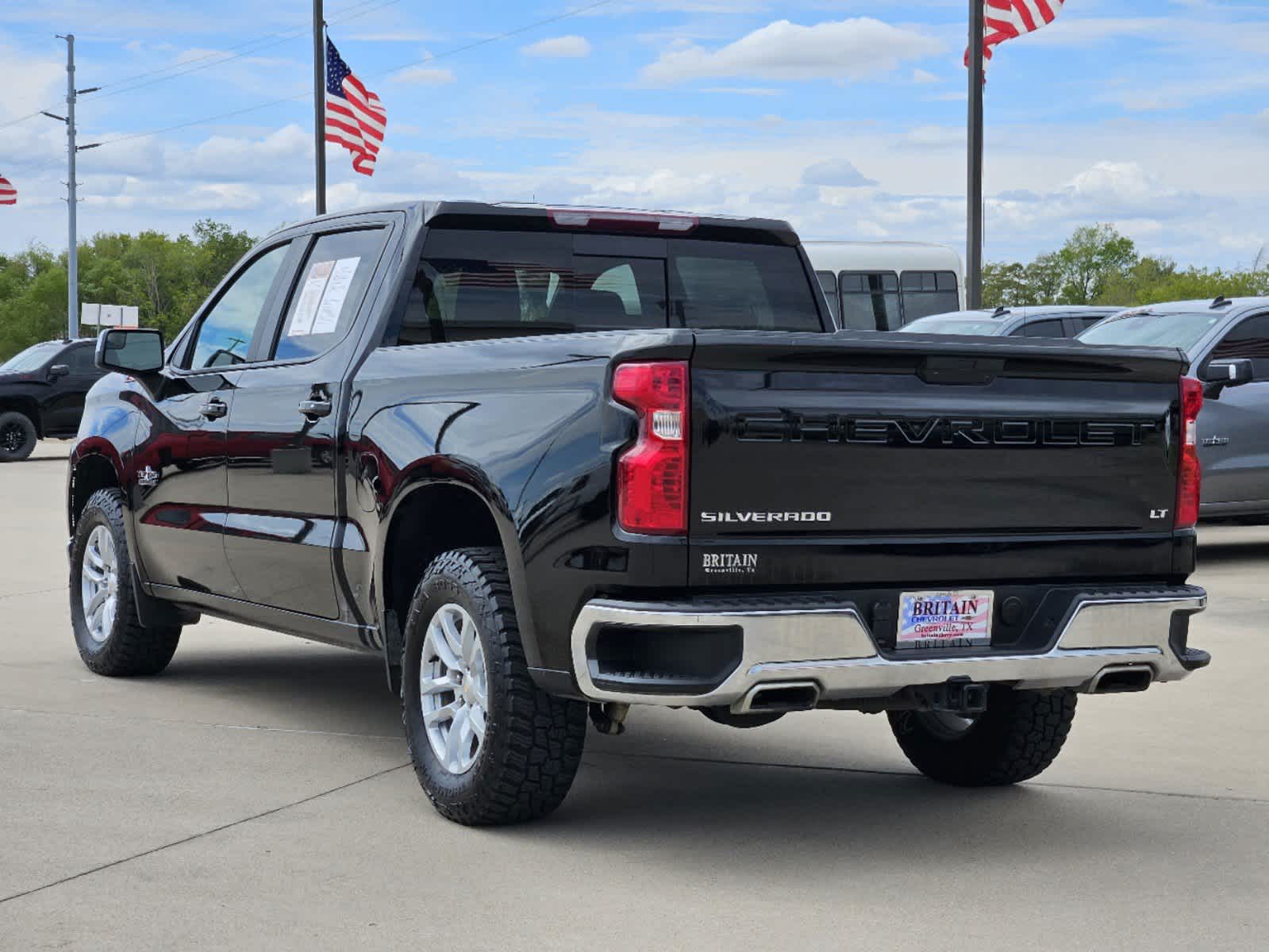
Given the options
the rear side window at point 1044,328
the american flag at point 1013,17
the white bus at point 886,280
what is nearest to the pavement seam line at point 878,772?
the rear side window at point 1044,328

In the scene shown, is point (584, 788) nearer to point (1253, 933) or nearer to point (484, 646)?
point (484, 646)

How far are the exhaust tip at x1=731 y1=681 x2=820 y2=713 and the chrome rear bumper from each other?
0.04ft

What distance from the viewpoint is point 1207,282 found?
117m

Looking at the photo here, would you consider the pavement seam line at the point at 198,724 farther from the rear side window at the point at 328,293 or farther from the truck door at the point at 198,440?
the rear side window at the point at 328,293

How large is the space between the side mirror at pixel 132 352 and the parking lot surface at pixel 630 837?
4.52 feet

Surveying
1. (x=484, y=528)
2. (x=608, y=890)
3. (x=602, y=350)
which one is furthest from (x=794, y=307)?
(x=608, y=890)

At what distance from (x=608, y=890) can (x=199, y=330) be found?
3.80m

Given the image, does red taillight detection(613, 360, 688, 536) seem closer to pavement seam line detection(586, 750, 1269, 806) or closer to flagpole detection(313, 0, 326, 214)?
pavement seam line detection(586, 750, 1269, 806)

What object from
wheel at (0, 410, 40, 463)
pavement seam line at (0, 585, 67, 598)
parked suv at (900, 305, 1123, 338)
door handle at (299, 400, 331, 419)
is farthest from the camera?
wheel at (0, 410, 40, 463)

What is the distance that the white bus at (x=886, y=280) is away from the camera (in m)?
32.0

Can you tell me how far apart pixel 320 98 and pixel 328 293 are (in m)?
22.2

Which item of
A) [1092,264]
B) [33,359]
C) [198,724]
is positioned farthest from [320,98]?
[1092,264]

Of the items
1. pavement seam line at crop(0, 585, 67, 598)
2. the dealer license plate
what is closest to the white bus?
pavement seam line at crop(0, 585, 67, 598)

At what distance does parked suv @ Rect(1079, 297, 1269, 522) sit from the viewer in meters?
13.3
